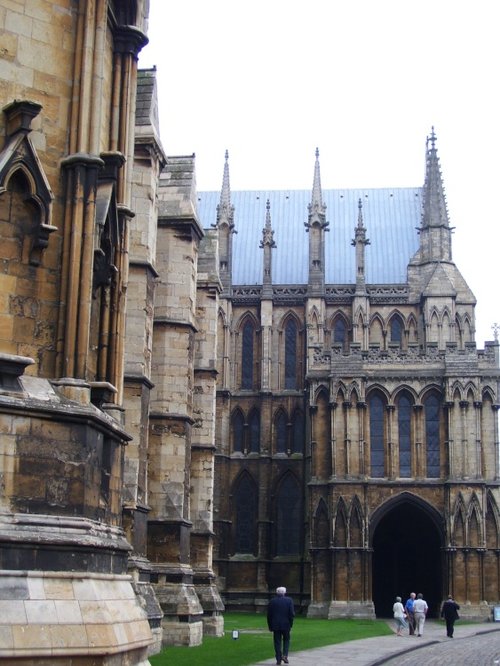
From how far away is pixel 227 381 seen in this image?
58375 millimetres

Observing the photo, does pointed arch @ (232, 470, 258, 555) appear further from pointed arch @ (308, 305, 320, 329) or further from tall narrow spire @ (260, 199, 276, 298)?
tall narrow spire @ (260, 199, 276, 298)

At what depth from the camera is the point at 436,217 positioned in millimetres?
57531

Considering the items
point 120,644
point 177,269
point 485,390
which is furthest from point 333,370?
point 120,644

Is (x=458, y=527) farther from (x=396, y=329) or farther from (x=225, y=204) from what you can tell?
(x=225, y=204)

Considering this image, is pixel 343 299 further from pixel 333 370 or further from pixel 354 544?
pixel 354 544

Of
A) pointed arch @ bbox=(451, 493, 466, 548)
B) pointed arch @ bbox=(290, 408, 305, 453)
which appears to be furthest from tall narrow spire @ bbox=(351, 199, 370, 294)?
pointed arch @ bbox=(451, 493, 466, 548)

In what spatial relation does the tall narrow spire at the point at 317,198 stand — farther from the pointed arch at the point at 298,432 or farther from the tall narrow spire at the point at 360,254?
the pointed arch at the point at 298,432

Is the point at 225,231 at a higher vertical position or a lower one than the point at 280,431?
higher

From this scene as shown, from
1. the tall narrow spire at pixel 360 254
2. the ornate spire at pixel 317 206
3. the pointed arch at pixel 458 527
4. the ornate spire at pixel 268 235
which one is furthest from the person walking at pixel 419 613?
the ornate spire at pixel 268 235

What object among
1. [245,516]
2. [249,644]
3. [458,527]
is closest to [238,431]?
[245,516]

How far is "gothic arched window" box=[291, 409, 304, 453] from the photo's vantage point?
5811 centimetres

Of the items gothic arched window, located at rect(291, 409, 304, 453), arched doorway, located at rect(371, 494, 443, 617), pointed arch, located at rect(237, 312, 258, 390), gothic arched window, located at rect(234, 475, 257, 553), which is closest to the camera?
arched doorway, located at rect(371, 494, 443, 617)

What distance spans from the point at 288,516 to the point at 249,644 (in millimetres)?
30554

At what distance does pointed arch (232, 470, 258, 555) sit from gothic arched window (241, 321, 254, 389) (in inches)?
203
